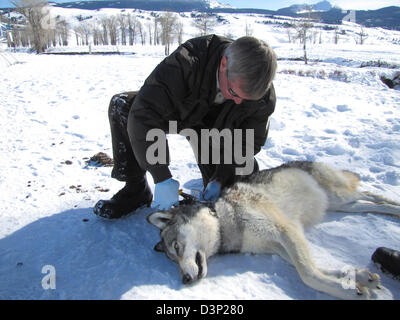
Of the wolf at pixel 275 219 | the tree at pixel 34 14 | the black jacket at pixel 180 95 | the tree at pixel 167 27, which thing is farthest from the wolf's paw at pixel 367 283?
the tree at pixel 34 14

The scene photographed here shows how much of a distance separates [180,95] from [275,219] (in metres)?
1.45

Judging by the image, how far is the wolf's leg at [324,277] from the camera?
1.96m

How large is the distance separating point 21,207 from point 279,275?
2.89 m

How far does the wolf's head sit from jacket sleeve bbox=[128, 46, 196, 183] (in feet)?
1.32

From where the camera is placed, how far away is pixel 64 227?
2898 millimetres

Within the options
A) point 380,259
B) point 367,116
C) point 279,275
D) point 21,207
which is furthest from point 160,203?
point 367,116

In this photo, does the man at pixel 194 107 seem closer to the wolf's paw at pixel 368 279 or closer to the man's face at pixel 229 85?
the man's face at pixel 229 85

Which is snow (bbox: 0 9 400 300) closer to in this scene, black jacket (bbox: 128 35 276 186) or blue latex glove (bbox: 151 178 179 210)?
blue latex glove (bbox: 151 178 179 210)

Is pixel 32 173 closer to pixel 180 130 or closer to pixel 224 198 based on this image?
pixel 180 130

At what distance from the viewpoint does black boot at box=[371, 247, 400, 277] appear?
2110mm

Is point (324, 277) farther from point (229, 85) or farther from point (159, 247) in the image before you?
point (229, 85)

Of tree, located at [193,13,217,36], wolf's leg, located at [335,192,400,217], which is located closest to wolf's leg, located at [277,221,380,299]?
wolf's leg, located at [335,192,400,217]

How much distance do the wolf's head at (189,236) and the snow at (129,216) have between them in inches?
4.2

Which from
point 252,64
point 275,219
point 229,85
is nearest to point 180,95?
point 229,85
